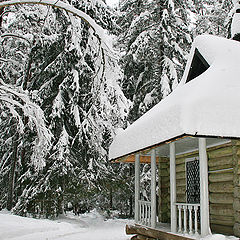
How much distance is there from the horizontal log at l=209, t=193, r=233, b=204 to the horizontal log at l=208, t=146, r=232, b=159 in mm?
1051

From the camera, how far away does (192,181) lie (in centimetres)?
1064

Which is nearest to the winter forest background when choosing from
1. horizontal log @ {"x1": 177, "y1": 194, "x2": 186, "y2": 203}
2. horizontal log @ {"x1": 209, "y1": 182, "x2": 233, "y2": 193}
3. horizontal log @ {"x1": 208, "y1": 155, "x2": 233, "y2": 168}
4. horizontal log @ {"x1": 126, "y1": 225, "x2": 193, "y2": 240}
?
horizontal log @ {"x1": 177, "y1": 194, "x2": 186, "y2": 203}

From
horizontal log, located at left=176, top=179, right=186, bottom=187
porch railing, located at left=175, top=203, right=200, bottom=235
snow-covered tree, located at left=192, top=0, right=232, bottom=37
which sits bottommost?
porch railing, located at left=175, top=203, right=200, bottom=235

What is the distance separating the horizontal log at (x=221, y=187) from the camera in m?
8.32

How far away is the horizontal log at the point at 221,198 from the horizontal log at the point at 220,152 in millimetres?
1051

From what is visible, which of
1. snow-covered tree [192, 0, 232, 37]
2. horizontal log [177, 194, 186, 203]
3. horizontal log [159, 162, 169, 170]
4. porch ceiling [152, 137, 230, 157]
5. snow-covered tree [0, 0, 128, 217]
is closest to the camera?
porch ceiling [152, 137, 230, 157]

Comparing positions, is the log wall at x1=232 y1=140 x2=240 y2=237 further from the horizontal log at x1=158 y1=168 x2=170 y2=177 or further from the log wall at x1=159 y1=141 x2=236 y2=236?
the horizontal log at x1=158 y1=168 x2=170 y2=177

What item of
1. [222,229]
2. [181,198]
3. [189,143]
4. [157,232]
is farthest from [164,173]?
[222,229]

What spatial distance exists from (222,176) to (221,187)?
12.1 inches

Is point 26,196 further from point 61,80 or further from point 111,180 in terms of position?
point 61,80

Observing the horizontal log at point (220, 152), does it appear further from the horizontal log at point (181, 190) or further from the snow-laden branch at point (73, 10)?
the snow-laden branch at point (73, 10)

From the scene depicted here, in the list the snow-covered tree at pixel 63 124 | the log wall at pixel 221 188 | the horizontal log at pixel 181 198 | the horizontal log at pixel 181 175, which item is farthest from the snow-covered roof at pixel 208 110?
the snow-covered tree at pixel 63 124

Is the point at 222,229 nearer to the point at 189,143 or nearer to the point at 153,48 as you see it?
the point at 189,143

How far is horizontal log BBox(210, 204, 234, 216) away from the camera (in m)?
8.29
